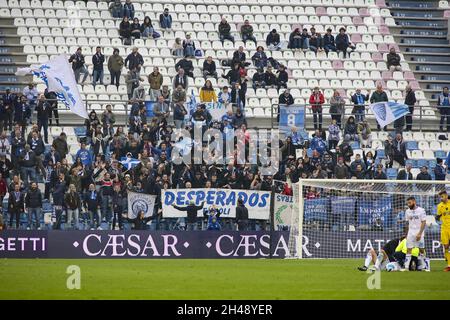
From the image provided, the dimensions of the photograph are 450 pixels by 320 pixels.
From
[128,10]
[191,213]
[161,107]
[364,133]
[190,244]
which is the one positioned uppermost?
[128,10]

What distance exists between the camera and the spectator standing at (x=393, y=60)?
1770 inches

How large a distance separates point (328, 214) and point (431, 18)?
56.7 ft

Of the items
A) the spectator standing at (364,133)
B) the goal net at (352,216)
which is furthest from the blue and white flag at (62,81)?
the spectator standing at (364,133)

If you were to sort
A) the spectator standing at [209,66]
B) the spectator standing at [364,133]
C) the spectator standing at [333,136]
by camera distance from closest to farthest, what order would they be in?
the spectator standing at [333,136]
the spectator standing at [364,133]
the spectator standing at [209,66]

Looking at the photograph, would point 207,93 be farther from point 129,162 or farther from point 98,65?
point 129,162

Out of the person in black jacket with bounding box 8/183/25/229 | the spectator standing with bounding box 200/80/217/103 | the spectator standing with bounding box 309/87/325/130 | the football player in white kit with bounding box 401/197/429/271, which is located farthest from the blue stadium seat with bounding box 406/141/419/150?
the person in black jacket with bounding box 8/183/25/229

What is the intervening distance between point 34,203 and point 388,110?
512 inches

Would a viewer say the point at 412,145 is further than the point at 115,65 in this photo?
Yes

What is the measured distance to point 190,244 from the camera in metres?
33.8

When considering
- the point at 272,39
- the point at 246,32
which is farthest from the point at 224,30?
the point at 272,39

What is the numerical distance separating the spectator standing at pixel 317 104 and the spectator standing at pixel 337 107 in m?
0.42

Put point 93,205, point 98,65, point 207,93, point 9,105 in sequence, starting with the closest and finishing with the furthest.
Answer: point 93,205 < point 9,105 < point 207,93 < point 98,65

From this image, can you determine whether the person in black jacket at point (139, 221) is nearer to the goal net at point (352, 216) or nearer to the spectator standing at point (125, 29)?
the goal net at point (352, 216)
